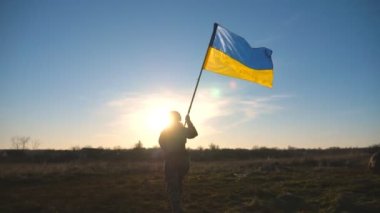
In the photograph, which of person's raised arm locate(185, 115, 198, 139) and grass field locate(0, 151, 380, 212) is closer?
Result: person's raised arm locate(185, 115, 198, 139)

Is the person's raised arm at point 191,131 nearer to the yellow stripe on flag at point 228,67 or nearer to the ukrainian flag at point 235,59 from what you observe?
the ukrainian flag at point 235,59

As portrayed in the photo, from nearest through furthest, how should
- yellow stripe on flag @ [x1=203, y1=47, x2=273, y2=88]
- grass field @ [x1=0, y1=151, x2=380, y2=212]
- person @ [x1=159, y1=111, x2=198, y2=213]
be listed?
person @ [x1=159, y1=111, x2=198, y2=213], yellow stripe on flag @ [x1=203, y1=47, x2=273, y2=88], grass field @ [x1=0, y1=151, x2=380, y2=212]

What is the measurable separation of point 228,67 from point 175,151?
9.36 ft

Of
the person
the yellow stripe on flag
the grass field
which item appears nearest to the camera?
the person

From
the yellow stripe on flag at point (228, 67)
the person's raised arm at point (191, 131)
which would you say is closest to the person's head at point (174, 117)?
the person's raised arm at point (191, 131)

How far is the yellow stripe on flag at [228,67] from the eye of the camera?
10672mm

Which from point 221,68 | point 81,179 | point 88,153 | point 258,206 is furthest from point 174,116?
point 88,153

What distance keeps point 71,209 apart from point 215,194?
5066 mm

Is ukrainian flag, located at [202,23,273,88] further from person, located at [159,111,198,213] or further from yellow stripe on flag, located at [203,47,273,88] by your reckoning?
person, located at [159,111,198,213]

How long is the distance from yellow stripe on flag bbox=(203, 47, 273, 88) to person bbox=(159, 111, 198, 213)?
6.35ft

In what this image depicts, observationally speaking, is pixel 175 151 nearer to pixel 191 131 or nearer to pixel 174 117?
pixel 191 131

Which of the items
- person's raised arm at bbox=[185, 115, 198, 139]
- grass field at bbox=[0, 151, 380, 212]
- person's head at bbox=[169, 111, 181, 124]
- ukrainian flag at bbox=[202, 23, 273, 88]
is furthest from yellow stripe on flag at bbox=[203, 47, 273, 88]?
grass field at bbox=[0, 151, 380, 212]

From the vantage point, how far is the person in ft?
29.9

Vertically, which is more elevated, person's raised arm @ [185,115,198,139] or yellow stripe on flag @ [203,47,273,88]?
yellow stripe on flag @ [203,47,273,88]
